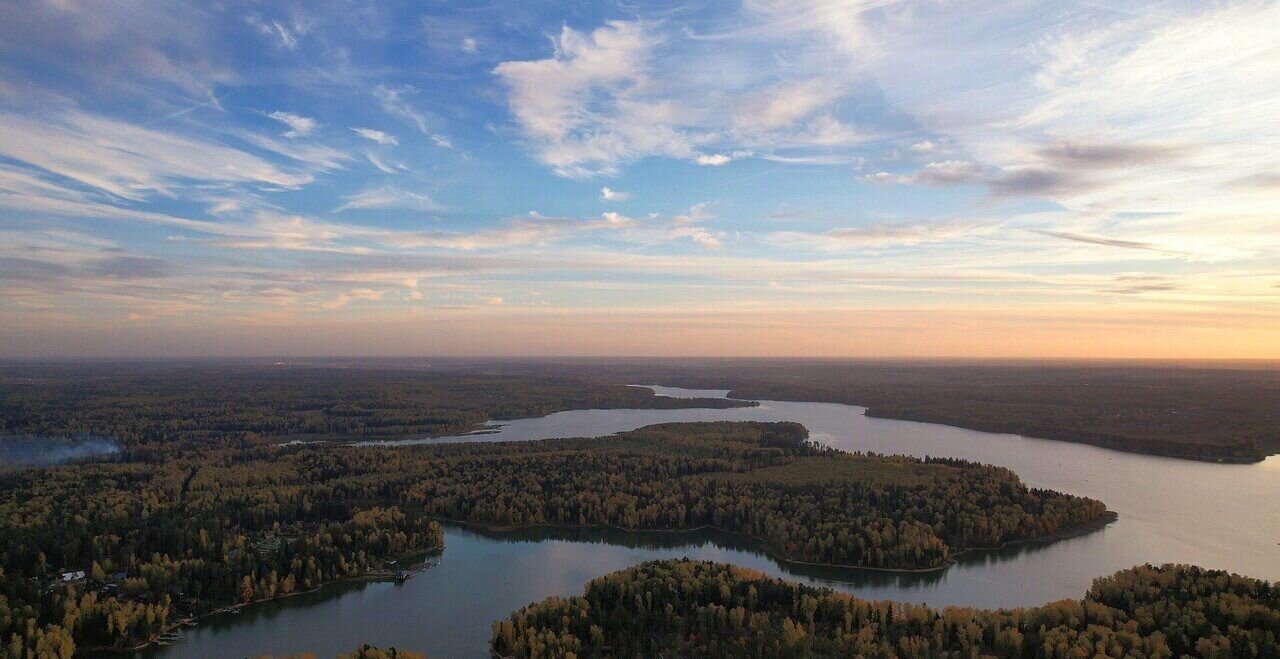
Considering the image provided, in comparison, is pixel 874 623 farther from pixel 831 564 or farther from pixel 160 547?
pixel 160 547

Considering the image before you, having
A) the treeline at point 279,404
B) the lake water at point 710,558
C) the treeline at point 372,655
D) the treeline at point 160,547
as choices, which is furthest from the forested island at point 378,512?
the treeline at point 279,404

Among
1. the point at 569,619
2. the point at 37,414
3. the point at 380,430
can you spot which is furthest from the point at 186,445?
the point at 569,619

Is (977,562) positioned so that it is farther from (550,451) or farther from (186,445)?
(186,445)

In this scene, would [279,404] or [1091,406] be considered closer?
[1091,406]

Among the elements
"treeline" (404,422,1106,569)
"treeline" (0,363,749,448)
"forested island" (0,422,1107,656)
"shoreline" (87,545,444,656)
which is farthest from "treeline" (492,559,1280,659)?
"treeline" (0,363,749,448)

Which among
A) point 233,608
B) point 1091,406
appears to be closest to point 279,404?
point 233,608

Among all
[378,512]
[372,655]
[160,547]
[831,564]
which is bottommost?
[372,655]
